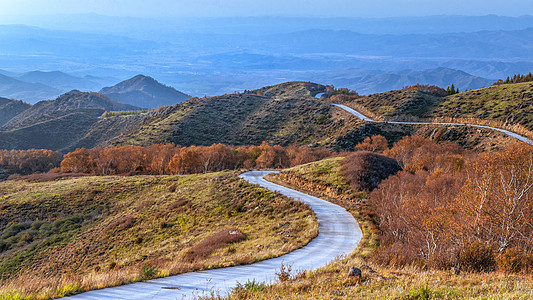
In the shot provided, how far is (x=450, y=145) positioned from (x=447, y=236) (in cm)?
6324

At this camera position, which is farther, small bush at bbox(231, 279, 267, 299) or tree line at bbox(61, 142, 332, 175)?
tree line at bbox(61, 142, 332, 175)

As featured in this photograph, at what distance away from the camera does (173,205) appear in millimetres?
39562

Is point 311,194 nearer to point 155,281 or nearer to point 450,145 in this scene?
point 155,281

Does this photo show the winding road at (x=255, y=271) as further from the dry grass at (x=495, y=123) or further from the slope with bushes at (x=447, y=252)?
the dry grass at (x=495, y=123)

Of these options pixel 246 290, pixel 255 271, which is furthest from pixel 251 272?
pixel 246 290

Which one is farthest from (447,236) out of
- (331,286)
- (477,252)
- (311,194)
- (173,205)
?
(173,205)

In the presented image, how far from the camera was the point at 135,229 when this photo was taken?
118 feet

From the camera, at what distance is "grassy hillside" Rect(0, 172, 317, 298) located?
1857cm

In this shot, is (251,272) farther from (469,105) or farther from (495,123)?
(469,105)

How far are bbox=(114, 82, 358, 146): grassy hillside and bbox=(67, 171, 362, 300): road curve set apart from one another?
69607 millimetres

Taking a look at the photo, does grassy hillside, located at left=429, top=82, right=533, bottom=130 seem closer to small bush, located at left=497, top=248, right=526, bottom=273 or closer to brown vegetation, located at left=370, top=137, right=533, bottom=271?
brown vegetation, located at left=370, top=137, right=533, bottom=271

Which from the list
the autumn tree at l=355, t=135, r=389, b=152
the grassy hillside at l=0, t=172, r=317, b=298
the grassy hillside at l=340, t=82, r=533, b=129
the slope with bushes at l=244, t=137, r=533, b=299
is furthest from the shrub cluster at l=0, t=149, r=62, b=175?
the slope with bushes at l=244, t=137, r=533, b=299

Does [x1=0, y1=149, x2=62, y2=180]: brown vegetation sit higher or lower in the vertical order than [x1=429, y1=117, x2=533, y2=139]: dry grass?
lower

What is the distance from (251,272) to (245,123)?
117 metres
